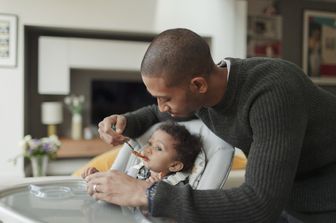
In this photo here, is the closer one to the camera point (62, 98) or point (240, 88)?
point (240, 88)

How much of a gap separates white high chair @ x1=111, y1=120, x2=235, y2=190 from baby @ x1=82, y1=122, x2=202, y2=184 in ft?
0.08

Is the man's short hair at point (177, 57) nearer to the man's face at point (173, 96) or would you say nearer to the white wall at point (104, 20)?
the man's face at point (173, 96)

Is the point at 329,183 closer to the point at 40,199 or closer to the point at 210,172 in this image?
the point at 210,172

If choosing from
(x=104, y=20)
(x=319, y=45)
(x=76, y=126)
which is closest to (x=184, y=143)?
(x=104, y=20)

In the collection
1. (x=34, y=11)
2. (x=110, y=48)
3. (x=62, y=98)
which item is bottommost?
(x=62, y=98)

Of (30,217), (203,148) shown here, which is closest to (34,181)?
(30,217)

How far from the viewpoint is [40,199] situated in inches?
45.3

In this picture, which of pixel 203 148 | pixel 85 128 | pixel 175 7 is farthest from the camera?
pixel 85 128

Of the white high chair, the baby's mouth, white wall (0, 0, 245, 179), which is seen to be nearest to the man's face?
the white high chair

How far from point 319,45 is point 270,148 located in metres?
4.56

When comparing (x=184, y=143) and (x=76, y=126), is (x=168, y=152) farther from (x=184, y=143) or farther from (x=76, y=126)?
(x=76, y=126)

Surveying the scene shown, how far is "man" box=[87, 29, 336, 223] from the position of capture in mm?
794

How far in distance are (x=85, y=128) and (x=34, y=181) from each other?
3223 millimetres

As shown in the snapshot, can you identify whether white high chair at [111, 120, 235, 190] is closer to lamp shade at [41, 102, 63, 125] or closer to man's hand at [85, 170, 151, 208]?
man's hand at [85, 170, 151, 208]
